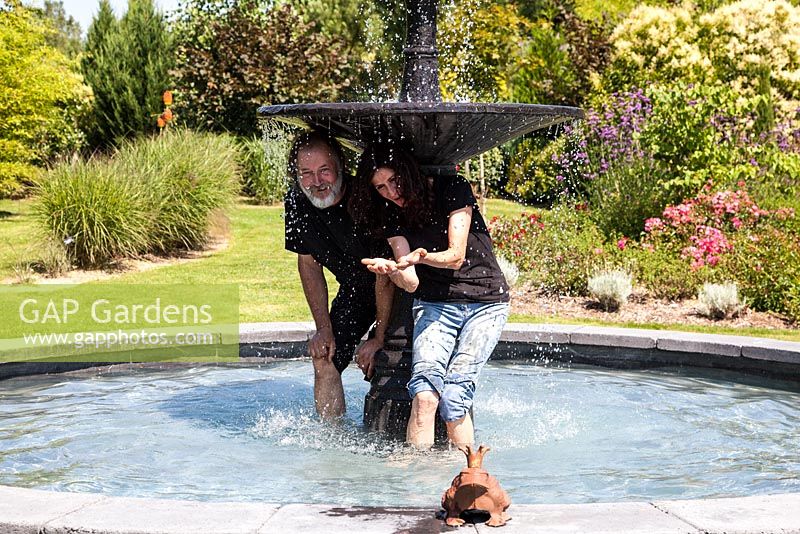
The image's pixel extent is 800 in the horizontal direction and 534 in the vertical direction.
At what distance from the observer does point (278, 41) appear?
20.0m

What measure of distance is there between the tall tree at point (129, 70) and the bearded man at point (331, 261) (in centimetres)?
1619

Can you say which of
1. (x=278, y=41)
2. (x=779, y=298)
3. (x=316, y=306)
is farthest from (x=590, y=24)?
(x=316, y=306)

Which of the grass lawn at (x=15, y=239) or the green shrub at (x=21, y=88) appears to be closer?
the grass lawn at (x=15, y=239)

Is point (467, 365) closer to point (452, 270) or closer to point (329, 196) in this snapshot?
point (452, 270)

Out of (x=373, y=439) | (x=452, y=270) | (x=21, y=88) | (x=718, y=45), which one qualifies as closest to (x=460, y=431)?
(x=373, y=439)

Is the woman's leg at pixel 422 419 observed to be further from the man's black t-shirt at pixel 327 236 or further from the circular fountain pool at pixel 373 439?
the man's black t-shirt at pixel 327 236

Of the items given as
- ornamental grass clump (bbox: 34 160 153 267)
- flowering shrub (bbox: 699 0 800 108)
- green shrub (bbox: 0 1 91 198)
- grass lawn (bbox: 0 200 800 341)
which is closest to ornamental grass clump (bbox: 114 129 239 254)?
ornamental grass clump (bbox: 34 160 153 267)

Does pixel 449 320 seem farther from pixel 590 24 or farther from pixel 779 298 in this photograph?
pixel 590 24

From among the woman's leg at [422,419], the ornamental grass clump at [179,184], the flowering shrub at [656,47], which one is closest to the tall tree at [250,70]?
the flowering shrub at [656,47]

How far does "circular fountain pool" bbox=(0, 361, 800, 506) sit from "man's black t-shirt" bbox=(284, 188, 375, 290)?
2.84ft

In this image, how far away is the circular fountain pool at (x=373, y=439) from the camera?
4270mm

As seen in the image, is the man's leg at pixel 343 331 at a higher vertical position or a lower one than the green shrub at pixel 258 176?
lower

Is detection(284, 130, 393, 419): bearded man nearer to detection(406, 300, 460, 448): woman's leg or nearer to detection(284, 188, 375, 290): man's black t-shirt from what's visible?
detection(284, 188, 375, 290): man's black t-shirt

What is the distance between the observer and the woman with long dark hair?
4.50 meters
